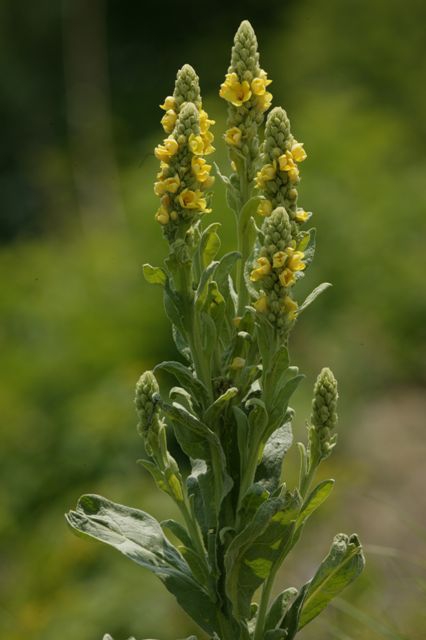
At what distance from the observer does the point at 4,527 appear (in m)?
4.82

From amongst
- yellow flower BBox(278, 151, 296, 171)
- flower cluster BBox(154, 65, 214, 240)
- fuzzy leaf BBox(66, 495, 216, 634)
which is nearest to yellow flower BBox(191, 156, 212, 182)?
flower cluster BBox(154, 65, 214, 240)

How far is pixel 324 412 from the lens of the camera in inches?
66.4

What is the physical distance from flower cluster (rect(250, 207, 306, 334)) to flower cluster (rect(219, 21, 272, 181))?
0.53 feet

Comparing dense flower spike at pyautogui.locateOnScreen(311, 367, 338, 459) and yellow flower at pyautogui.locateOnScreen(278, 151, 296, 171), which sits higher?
yellow flower at pyautogui.locateOnScreen(278, 151, 296, 171)

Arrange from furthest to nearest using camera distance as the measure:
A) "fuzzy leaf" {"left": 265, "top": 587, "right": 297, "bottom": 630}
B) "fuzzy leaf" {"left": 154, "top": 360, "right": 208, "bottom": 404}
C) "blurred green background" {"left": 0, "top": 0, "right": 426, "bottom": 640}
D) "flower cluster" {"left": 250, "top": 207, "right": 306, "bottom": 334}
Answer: "blurred green background" {"left": 0, "top": 0, "right": 426, "bottom": 640} < "fuzzy leaf" {"left": 265, "top": 587, "right": 297, "bottom": 630} < "fuzzy leaf" {"left": 154, "top": 360, "right": 208, "bottom": 404} < "flower cluster" {"left": 250, "top": 207, "right": 306, "bottom": 334}

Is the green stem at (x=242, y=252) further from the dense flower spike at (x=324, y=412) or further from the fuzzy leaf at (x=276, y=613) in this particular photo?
the fuzzy leaf at (x=276, y=613)

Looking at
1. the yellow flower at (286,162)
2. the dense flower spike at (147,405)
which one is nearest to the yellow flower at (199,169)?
the yellow flower at (286,162)

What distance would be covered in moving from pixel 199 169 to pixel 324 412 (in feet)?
1.42

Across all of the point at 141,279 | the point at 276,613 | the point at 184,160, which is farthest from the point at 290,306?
the point at 141,279

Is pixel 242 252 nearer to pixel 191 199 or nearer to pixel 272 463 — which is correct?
pixel 191 199

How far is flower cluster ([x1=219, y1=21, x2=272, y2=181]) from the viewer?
158 cm

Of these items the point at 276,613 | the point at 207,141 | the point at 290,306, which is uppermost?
the point at 207,141

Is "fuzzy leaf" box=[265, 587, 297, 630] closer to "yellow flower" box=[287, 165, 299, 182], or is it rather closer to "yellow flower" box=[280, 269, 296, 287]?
"yellow flower" box=[280, 269, 296, 287]

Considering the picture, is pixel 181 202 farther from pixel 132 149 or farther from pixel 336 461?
pixel 132 149
